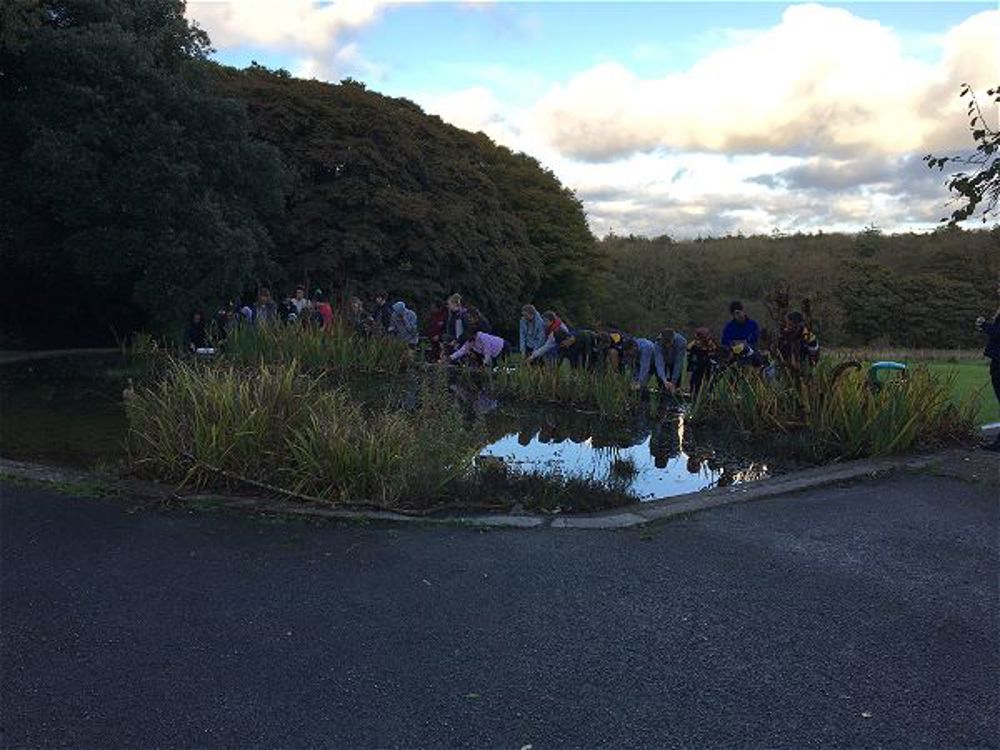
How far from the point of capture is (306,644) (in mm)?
3590

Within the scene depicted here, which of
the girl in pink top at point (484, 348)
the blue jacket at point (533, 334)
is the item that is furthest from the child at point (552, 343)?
the girl in pink top at point (484, 348)

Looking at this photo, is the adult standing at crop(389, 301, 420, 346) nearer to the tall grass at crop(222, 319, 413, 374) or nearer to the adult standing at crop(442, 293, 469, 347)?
the adult standing at crop(442, 293, 469, 347)

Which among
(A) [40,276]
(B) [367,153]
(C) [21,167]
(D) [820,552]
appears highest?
(B) [367,153]

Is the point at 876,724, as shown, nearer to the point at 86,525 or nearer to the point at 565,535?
the point at 565,535

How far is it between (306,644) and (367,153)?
84.6ft

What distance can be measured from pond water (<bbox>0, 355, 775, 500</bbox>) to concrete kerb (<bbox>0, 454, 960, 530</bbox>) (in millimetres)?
567

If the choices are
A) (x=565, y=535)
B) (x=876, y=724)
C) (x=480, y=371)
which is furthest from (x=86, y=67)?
(x=876, y=724)

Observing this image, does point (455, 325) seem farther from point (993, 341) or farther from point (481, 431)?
point (993, 341)

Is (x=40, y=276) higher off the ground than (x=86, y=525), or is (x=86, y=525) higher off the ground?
(x=40, y=276)

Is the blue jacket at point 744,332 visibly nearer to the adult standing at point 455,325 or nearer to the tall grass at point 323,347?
the adult standing at point 455,325

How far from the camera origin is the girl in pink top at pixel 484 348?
13.7m

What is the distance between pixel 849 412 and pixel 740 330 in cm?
329

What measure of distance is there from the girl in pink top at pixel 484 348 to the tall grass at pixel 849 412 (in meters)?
5.18

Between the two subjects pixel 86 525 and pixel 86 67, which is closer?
pixel 86 525
